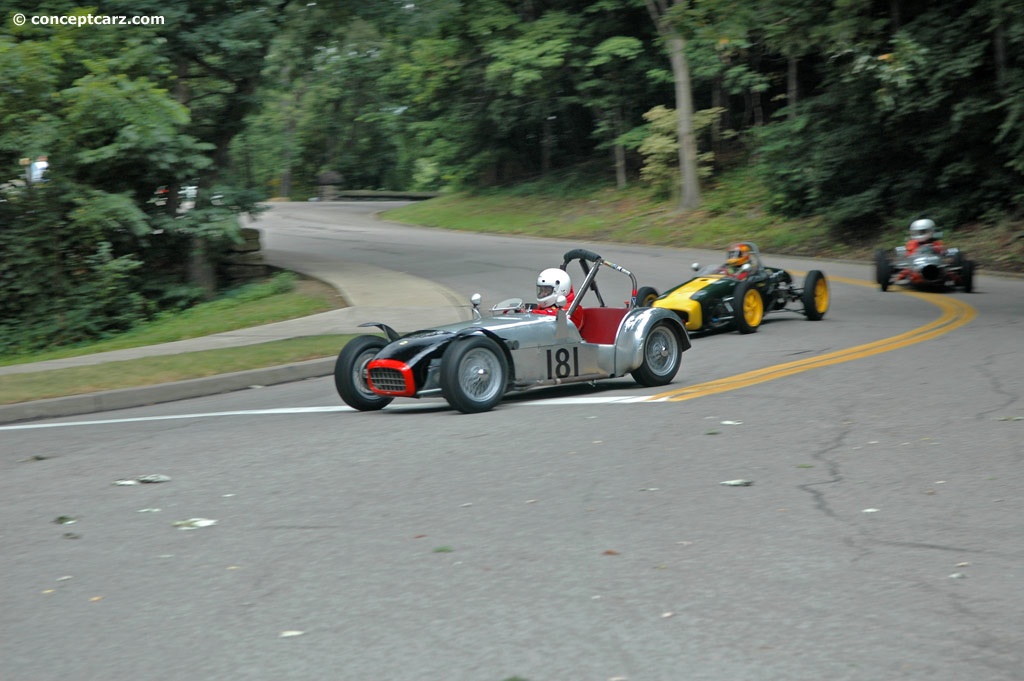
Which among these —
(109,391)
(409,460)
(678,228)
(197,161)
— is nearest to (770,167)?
(678,228)

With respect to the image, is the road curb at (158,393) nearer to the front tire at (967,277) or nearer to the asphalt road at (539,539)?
the asphalt road at (539,539)

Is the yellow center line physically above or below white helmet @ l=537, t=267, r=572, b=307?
below

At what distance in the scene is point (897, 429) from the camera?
8930 millimetres

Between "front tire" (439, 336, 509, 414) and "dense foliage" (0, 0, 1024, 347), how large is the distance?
11224 mm

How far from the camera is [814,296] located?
1748cm

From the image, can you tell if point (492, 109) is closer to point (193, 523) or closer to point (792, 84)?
point (792, 84)

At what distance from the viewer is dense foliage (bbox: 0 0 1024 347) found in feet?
66.0

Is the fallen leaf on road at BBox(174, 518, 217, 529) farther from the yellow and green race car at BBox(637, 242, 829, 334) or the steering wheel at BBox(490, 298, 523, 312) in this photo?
the yellow and green race car at BBox(637, 242, 829, 334)

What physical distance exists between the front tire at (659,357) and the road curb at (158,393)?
4323 mm

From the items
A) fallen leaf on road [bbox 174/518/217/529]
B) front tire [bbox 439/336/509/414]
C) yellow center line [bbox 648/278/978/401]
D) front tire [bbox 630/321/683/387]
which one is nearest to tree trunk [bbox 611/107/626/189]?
yellow center line [bbox 648/278/978/401]

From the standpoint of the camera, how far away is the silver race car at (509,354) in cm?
1031

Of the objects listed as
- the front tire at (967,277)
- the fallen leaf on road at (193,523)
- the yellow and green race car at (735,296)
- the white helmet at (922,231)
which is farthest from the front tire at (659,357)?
the white helmet at (922,231)

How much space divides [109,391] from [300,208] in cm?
4377

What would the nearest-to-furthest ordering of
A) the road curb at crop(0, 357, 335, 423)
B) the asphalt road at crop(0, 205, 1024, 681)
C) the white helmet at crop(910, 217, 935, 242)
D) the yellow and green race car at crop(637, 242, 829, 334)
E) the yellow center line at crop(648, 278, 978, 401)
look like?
1. the asphalt road at crop(0, 205, 1024, 681)
2. the yellow center line at crop(648, 278, 978, 401)
3. the road curb at crop(0, 357, 335, 423)
4. the yellow and green race car at crop(637, 242, 829, 334)
5. the white helmet at crop(910, 217, 935, 242)
